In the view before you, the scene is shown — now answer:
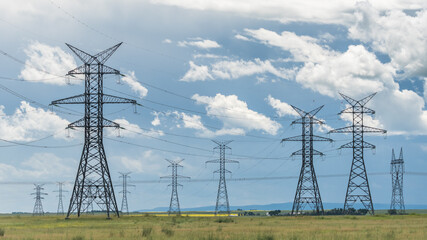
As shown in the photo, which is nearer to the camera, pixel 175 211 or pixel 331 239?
pixel 331 239

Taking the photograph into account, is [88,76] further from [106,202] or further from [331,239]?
[331,239]

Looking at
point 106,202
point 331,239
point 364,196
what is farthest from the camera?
point 364,196

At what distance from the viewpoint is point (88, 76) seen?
8350cm

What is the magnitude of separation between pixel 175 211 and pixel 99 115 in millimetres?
98954

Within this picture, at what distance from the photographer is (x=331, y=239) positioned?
4038cm

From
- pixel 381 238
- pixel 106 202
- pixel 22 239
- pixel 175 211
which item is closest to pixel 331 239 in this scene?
pixel 381 238

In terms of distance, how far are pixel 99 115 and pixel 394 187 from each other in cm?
10547

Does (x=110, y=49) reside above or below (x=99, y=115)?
above

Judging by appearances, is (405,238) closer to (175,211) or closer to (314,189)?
(314,189)

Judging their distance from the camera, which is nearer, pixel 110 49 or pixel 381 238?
pixel 381 238

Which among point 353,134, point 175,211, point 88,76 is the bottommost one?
point 175,211

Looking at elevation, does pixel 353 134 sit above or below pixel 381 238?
above

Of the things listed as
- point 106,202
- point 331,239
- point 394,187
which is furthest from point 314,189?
point 331,239

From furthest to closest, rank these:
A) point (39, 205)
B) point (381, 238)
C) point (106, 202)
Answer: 1. point (39, 205)
2. point (106, 202)
3. point (381, 238)
